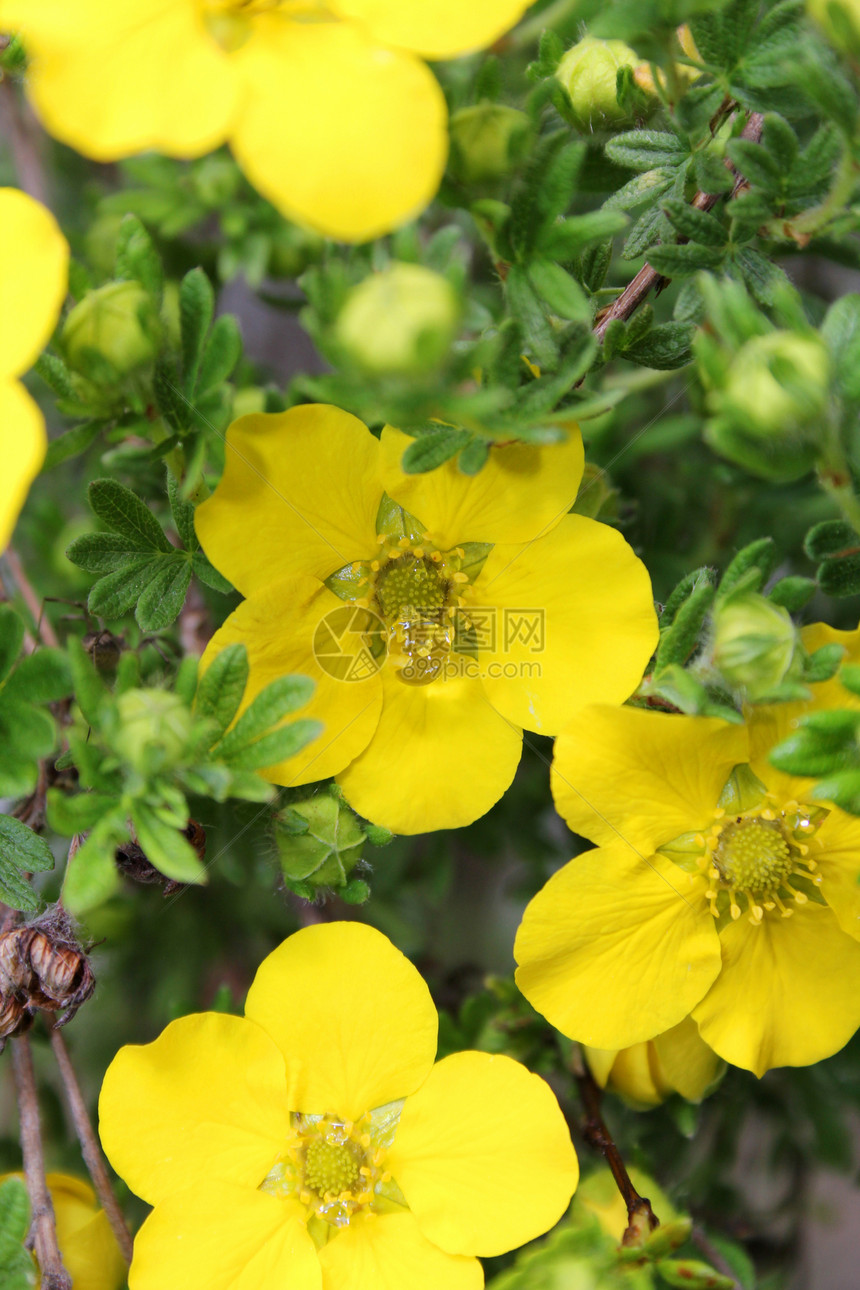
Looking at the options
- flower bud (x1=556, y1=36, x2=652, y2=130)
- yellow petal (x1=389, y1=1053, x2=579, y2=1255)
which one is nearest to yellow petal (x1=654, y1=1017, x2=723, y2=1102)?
yellow petal (x1=389, y1=1053, x2=579, y2=1255)

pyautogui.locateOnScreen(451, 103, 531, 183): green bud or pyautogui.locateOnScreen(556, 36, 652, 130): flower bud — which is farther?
pyautogui.locateOnScreen(556, 36, 652, 130): flower bud

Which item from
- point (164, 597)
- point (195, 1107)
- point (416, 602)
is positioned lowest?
point (195, 1107)

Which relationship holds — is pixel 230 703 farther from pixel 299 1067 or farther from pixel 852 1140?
pixel 852 1140

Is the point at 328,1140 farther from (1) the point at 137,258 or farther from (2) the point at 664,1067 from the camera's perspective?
(1) the point at 137,258

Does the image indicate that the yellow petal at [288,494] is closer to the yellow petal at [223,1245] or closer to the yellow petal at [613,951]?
the yellow petal at [613,951]

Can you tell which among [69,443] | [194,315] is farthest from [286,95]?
[69,443]

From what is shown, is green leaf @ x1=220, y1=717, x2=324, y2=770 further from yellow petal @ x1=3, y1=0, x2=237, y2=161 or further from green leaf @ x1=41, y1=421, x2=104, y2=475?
yellow petal @ x1=3, y1=0, x2=237, y2=161

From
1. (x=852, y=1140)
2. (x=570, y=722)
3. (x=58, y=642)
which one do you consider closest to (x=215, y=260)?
(x=58, y=642)
